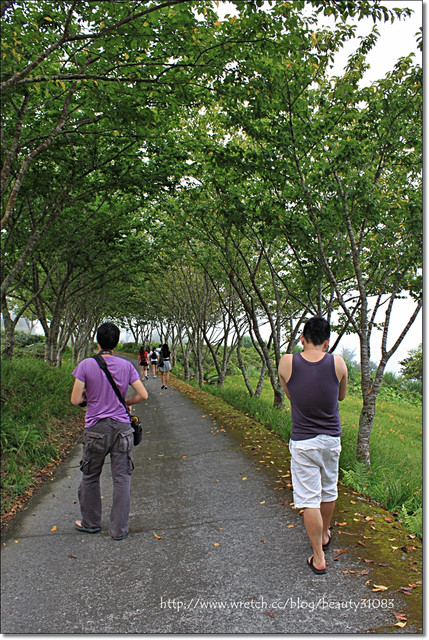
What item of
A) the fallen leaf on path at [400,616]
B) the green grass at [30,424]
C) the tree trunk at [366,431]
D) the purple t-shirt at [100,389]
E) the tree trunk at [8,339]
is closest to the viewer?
the fallen leaf on path at [400,616]

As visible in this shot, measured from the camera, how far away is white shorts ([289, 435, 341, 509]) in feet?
10.9

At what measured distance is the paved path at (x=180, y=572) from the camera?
294 centimetres

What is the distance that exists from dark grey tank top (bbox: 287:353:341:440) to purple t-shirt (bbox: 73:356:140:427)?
1655mm

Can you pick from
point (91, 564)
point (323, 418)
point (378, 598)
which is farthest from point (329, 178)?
point (91, 564)

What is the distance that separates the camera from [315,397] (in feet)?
11.0

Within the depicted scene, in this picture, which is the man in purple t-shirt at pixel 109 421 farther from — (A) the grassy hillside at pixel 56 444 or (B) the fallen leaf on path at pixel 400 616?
(B) the fallen leaf on path at pixel 400 616

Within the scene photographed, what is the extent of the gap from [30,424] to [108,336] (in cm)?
395

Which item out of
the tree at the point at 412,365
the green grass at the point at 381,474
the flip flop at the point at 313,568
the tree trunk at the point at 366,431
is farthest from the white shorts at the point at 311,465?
the tree at the point at 412,365

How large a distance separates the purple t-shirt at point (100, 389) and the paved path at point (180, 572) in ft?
3.97

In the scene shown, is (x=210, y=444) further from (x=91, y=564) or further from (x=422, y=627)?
(x=422, y=627)

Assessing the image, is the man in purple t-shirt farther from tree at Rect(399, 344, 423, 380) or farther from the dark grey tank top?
tree at Rect(399, 344, 423, 380)

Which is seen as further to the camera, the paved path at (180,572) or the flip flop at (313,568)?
the flip flop at (313,568)

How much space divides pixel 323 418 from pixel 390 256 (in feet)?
12.6

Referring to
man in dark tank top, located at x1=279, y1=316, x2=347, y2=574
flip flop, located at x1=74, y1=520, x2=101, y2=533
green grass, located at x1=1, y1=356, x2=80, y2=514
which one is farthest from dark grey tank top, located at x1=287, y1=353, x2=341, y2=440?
green grass, located at x1=1, y1=356, x2=80, y2=514
